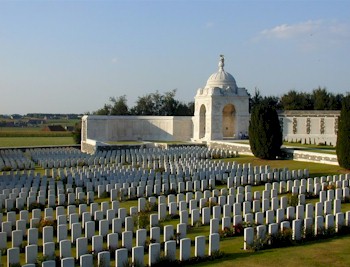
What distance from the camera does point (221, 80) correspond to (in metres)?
41.7

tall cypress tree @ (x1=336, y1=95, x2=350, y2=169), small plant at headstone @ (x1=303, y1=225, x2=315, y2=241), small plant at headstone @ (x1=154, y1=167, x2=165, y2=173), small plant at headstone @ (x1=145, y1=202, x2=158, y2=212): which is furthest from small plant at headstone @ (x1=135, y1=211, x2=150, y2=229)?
tall cypress tree @ (x1=336, y1=95, x2=350, y2=169)

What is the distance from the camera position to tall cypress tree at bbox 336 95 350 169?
838 inches

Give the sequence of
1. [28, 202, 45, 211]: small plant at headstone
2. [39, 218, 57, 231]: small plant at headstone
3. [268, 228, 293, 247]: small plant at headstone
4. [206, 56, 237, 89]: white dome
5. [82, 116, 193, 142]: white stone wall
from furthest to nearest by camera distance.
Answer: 1. [82, 116, 193, 142]: white stone wall
2. [206, 56, 237, 89]: white dome
3. [28, 202, 45, 211]: small plant at headstone
4. [39, 218, 57, 231]: small plant at headstone
5. [268, 228, 293, 247]: small plant at headstone

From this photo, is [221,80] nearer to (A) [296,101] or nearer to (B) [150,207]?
(A) [296,101]

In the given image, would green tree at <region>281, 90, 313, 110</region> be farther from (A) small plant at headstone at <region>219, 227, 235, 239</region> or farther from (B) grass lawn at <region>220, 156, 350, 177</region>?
(A) small plant at headstone at <region>219, 227, 235, 239</region>

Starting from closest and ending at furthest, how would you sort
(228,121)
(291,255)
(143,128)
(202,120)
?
1. (291,255)
2. (202,120)
3. (228,121)
4. (143,128)

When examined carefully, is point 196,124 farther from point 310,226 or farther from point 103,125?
point 310,226

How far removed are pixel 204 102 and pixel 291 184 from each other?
948 inches

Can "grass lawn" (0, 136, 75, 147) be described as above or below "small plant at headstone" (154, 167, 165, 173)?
below

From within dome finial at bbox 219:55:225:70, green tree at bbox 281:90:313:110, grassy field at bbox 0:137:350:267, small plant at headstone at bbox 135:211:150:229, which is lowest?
grassy field at bbox 0:137:350:267

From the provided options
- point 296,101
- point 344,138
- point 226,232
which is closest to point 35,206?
point 226,232

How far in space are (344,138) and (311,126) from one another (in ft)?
67.3

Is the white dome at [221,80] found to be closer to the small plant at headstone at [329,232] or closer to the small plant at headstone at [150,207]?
the small plant at headstone at [150,207]

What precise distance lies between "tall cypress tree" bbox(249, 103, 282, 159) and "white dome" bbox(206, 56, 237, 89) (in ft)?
44.5
